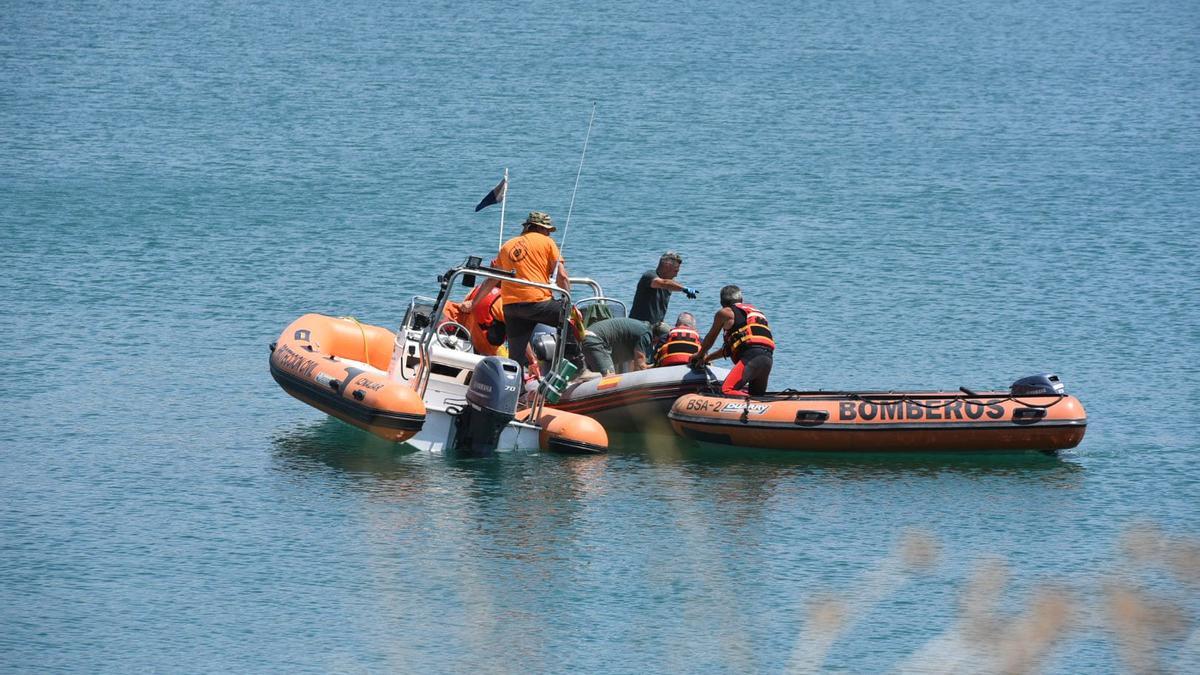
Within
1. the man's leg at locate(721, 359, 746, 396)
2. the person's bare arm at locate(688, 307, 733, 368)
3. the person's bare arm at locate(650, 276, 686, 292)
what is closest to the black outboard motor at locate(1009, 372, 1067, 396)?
the man's leg at locate(721, 359, 746, 396)

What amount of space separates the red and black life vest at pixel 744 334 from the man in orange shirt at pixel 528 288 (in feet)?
4.29

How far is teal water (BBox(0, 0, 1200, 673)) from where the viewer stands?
10.6 m

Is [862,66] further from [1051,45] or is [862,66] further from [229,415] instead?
[229,415]

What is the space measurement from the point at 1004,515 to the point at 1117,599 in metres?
1.46

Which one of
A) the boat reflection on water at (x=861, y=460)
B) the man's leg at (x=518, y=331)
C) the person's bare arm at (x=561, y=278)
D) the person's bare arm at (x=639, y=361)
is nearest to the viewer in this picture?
the boat reflection on water at (x=861, y=460)

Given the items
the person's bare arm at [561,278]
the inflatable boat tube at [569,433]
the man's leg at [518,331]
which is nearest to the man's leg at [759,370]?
the inflatable boat tube at [569,433]

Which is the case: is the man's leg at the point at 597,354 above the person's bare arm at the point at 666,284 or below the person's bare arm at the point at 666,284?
below

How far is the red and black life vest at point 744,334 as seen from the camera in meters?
13.4

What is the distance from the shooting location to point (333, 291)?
2081 centimetres

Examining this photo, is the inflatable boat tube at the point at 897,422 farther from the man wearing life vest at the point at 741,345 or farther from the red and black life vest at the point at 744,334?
the red and black life vest at the point at 744,334

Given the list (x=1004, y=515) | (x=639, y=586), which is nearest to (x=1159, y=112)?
(x=1004, y=515)

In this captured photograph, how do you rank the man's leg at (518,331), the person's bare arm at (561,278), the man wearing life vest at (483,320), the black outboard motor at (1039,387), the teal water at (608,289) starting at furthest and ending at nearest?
1. the man wearing life vest at (483,320)
2. the person's bare arm at (561,278)
3. the man's leg at (518,331)
4. the black outboard motor at (1039,387)
5. the teal water at (608,289)

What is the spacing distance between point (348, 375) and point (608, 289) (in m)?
8.17

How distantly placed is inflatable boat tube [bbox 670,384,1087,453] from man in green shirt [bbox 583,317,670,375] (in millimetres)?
1263
